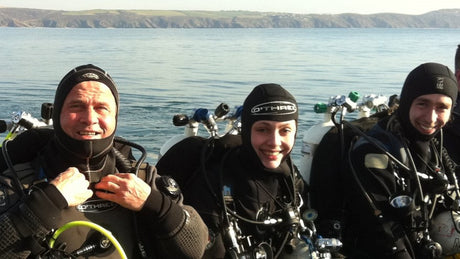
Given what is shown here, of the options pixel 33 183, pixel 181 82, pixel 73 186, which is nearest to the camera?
pixel 73 186

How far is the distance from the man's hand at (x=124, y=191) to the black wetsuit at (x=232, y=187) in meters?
0.86

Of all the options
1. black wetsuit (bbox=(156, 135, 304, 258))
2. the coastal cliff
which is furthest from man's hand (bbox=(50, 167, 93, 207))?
the coastal cliff

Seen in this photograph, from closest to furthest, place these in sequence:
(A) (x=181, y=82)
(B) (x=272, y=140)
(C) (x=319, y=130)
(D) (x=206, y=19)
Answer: (B) (x=272, y=140) < (C) (x=319, y=130) < (A) (x=181, y=82) < (D) (x=206, y=19)

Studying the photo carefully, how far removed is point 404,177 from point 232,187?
118 cm

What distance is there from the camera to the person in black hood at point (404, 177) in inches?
152

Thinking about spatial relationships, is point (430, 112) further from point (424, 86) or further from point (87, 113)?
point (87, 113)

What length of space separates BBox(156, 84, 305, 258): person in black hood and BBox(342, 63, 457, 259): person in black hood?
0.51 metres

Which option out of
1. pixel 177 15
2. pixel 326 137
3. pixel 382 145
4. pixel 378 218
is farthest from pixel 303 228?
pixel 177 15

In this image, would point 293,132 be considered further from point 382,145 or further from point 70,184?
point 70,184

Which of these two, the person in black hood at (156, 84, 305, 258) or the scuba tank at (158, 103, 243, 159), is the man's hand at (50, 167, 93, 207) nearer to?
the person in black hood at (156, 84, 305, 258)

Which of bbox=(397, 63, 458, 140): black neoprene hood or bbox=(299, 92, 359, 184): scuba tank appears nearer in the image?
bbox=(397, 63, 458, 140): black neoprene hood

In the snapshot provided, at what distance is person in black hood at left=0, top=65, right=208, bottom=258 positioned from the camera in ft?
8.14

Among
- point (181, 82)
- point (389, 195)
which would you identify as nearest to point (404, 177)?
point (389, 195)

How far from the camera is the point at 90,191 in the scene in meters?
2.56
